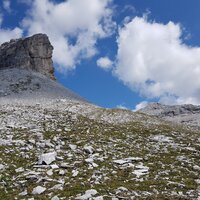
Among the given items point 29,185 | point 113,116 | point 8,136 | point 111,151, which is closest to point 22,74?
point 113,116

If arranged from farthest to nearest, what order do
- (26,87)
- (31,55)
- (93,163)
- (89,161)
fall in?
(31,55) → (26,87) → (89,161) → (93,163)

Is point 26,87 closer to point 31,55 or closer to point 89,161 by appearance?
point 31,55

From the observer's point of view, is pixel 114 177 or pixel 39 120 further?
pixel 39 120

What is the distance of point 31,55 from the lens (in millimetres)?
105000

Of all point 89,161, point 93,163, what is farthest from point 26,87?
point 93,163

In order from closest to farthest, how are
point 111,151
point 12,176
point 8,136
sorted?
point 12,176
point 111,151
point 8,136

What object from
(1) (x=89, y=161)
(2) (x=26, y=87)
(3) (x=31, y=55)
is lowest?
(1) (x=89, y=161)

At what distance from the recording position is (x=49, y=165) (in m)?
22.5

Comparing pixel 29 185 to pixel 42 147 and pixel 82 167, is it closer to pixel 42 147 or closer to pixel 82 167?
pixel 82 167

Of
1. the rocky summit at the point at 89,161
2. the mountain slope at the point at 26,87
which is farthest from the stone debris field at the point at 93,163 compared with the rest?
the mountain slope at the point at 26,87

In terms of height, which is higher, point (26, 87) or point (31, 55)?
point (31, 55)

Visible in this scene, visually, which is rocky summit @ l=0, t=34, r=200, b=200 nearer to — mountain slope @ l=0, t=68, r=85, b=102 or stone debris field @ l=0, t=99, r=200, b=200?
stone debris field @ l=0, t=99, r=200, b=200

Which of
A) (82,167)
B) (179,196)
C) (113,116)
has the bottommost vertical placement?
(179,196)

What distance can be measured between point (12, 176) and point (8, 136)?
1019 cm
